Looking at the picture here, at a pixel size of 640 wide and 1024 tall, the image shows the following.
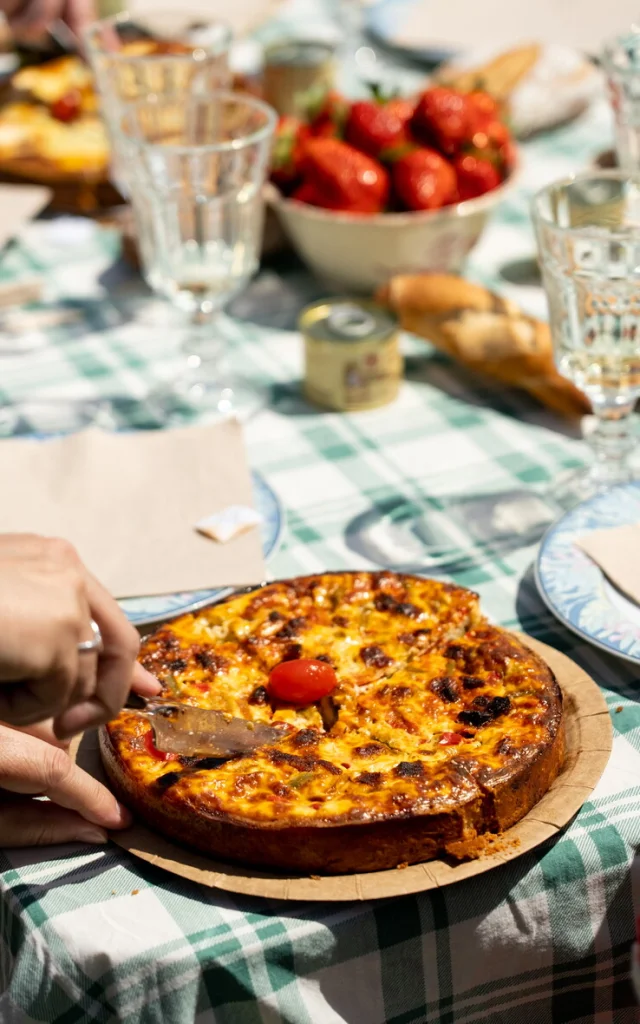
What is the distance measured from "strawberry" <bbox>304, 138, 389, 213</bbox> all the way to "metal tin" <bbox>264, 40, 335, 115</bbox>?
1.55 feet

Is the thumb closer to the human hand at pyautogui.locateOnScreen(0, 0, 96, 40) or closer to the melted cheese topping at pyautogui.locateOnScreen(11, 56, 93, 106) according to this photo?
the melted cheese topping at pyautogui.locateOnScreen(11, 56, 93, 106)

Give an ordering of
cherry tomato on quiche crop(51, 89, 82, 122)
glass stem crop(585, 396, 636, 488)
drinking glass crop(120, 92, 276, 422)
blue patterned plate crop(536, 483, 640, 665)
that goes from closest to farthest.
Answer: blue patterned plate crop(536, 483, 640, 665), glass stem crop(585, 396, 636, 488), drinking glass crop(120, 92, 276, 422), cherry tomato on quiche crop(51, 89, 82, 122)

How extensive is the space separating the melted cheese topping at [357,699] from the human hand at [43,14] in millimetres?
2081

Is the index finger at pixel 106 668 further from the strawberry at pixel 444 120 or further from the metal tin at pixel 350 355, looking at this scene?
the strawberry at pixel 444 120

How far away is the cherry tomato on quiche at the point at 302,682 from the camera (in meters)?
1.21

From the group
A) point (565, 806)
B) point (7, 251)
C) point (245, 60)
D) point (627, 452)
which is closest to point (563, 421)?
point (627, 452)

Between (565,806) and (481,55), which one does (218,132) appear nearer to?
(481,55)

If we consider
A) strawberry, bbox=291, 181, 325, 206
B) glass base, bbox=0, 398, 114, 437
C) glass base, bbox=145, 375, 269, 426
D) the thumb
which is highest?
strawberry, bbox=291, 181, 325, 206

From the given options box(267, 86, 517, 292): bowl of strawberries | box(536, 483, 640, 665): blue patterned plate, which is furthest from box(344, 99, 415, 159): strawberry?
box(536, 483, 640, 665): blue patterned plate

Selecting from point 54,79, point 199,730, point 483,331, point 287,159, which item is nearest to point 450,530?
point 483,331

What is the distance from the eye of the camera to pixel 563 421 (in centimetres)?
189

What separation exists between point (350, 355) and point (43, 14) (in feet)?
5.13

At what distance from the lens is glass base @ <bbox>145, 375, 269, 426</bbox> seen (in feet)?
6.41

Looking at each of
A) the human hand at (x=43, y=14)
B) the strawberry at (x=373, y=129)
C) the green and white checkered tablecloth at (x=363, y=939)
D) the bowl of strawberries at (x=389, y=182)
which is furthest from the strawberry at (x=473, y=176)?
the human hand at (x=43, y=14)
